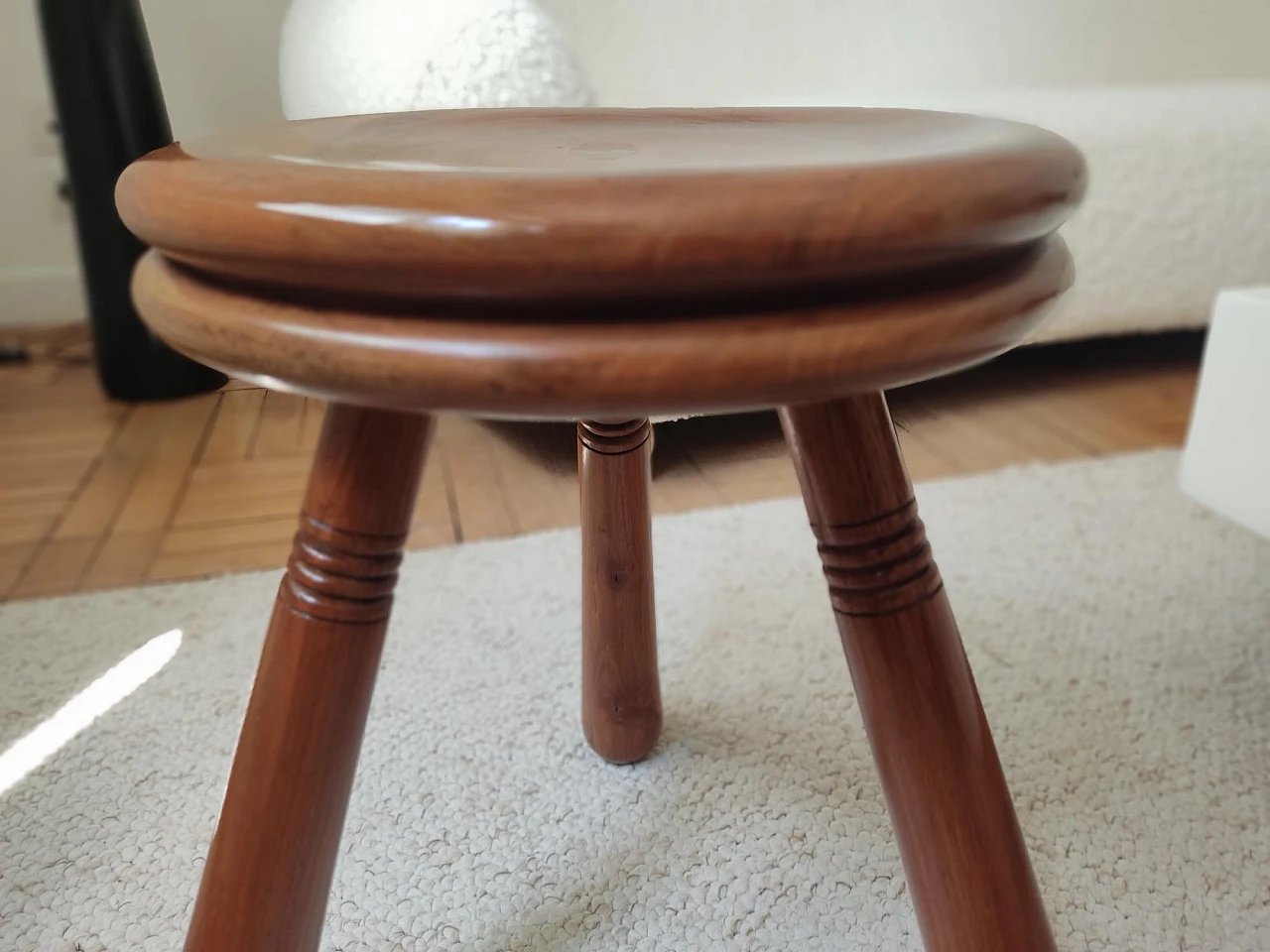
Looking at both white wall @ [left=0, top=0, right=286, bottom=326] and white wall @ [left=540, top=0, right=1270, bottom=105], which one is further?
white wall @ [left=0, top=0, right=286, bottom=326]

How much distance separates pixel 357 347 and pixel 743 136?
Result: 148 millimetres

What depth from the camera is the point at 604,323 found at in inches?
7.6

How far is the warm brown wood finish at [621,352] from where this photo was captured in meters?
0.19

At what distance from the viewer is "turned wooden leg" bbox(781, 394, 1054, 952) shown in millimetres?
292

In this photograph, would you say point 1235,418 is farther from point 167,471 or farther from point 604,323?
point 167,471

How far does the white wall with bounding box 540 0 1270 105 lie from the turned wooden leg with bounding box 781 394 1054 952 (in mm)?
686

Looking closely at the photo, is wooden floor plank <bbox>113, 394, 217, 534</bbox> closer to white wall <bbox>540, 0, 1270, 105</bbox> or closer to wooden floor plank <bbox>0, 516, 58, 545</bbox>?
wooden floor plank <bbox>0, 516, 58, 545</bbox>

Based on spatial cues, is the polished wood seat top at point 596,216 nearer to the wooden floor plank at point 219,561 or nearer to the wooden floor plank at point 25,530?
the wooden floor plank at point 219,561

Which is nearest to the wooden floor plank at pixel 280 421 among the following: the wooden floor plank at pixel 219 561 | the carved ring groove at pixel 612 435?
the carved ring groove at pixel 612 435

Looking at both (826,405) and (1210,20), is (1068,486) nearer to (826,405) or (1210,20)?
(826,405)

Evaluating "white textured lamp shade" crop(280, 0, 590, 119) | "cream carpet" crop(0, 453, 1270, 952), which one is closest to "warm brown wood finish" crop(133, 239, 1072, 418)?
"white textured lamp shade" crop(280, 0, 590, 119)

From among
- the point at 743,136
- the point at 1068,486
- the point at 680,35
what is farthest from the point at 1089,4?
the point at 743,136

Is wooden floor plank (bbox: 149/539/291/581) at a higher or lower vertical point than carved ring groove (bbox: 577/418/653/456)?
lower

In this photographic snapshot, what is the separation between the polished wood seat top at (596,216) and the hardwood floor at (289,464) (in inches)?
18.0
